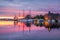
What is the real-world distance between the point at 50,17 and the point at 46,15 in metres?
3.56

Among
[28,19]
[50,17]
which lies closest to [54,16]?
[50,17]

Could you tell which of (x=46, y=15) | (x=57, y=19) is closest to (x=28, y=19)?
(x=46, y=15)

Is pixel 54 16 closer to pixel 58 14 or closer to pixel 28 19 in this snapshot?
pixel 58 14

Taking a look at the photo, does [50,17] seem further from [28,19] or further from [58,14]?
[28,19]

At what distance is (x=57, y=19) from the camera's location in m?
69.8

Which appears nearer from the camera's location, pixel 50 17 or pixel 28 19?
pixel 50 17

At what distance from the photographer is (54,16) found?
237ft

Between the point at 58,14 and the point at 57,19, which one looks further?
the point at 58,14

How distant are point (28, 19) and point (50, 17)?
2135 cm

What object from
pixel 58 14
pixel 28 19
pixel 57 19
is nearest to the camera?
pixel 57 19

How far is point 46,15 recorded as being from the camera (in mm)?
75812

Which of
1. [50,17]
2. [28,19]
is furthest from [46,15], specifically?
[28,19]

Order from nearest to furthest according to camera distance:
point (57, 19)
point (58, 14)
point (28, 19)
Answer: point (57, 19) < point (58, 14) < point (28, 19)

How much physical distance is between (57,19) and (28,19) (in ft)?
81.2
